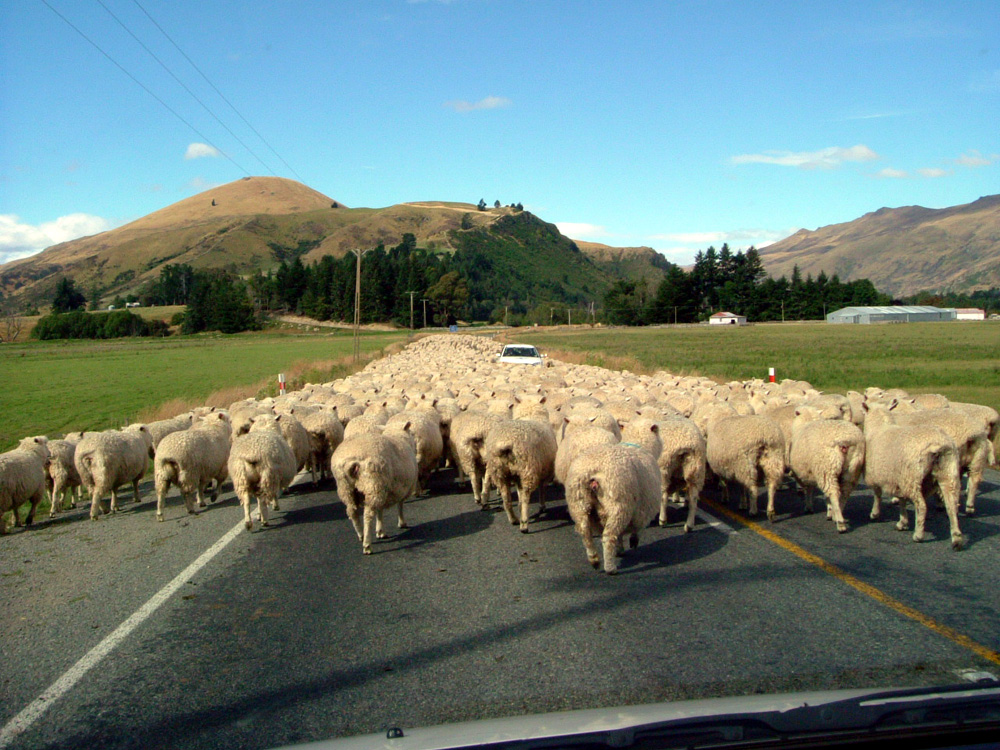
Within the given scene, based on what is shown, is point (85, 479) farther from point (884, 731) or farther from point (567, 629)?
point (884, 731)

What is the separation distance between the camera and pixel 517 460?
8.05 m

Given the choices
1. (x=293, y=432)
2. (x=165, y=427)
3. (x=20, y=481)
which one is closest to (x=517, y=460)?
(x=293, y=432)

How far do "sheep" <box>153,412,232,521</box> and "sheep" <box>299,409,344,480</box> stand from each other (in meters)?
1.38

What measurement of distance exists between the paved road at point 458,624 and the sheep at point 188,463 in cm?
128

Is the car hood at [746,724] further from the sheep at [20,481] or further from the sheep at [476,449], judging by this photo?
the sheep at [20,481]

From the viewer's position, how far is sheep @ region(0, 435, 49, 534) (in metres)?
8.88

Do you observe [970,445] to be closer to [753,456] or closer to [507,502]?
[753,456]

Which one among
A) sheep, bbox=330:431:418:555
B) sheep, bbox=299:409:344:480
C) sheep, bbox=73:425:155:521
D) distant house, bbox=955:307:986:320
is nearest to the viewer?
sheep, bbox=330:431:418:555

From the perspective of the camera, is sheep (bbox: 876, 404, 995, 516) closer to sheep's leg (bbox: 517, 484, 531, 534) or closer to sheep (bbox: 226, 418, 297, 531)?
sheep's leg (bbox: 517, 484, 531, 534)

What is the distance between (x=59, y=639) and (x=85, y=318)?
373 ft

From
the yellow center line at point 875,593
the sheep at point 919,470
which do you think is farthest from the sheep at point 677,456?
the sheep at point 919,470

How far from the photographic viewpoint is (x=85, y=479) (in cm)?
980

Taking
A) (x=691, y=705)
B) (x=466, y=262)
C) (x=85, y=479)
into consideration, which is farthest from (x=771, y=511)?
(x=466, y=262)

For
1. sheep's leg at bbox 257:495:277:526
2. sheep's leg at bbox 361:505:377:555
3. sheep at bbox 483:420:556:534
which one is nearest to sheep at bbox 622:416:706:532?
sheep at bbox 483:420:556:534
